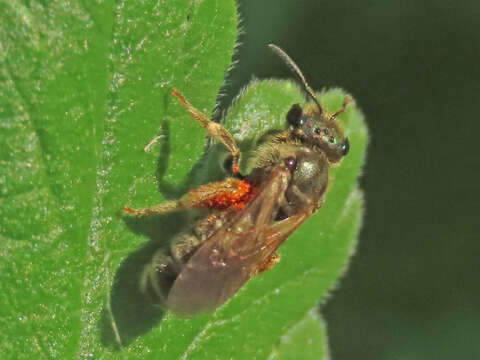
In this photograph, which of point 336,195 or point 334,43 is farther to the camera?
point 334,43

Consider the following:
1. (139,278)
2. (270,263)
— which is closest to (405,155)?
(270,263)

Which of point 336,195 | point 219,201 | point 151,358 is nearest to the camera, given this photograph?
point 151,358

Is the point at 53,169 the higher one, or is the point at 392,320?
the point at 53,169

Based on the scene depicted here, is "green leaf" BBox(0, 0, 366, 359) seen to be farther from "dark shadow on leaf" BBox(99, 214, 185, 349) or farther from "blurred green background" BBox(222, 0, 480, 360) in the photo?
"blurred green background" BBox(222, 0, 480, 360)

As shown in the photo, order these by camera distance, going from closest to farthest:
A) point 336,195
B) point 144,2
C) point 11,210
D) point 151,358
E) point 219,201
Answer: point 11,210, point 144,2, point 151,358, point 219,201, point 336,195

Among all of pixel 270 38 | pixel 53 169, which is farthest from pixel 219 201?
pixel 270 38

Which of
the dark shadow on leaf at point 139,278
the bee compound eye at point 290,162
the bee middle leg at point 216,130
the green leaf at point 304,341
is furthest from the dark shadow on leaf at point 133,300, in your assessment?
the green leaf at point 304,341

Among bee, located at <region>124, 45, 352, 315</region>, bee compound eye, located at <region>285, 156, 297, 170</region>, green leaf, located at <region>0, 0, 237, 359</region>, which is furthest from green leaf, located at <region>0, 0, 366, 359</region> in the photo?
bee compound eye, located at <region>285, 156, 297, 170</region>

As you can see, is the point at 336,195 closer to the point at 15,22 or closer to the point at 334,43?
the point at 15,22
